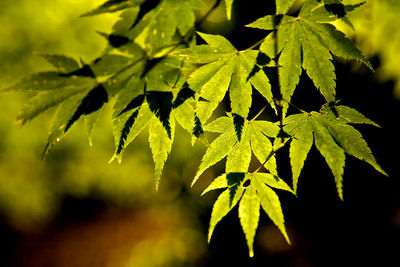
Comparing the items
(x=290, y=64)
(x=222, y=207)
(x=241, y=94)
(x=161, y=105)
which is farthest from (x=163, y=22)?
(x=222, y=207)

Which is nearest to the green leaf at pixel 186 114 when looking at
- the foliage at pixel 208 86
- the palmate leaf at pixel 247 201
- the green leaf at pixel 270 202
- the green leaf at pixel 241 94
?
the foliage at pixel 208 86

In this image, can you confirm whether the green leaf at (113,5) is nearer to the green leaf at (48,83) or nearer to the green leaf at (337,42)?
the green leaf at (48,83)

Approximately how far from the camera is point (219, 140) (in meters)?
1.08

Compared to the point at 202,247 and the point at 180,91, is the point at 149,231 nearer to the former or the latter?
the point at 202,247

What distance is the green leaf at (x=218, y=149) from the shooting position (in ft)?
3.50

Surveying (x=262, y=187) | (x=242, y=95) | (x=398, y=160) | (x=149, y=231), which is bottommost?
(x=149, y=231)

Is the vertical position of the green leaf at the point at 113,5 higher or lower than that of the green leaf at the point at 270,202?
higher

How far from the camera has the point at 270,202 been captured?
3.51 feet

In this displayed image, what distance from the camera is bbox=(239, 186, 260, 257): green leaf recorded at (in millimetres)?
1008

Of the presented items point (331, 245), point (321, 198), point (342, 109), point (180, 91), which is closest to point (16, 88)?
point (180, 91)

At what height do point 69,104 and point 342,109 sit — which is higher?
point 69,104

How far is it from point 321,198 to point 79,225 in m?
5.00

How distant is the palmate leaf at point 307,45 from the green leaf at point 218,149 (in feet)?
0.83

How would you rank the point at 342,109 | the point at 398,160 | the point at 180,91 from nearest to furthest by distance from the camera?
the point at 180,91 → the point at 342,109 → the point at 398,160
